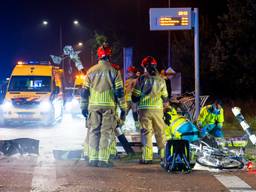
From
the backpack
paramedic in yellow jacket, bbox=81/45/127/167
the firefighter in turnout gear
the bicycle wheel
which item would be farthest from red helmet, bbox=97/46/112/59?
the bicycle wheel

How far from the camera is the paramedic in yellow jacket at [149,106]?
10.3 metres

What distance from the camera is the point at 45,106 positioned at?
19938 mm

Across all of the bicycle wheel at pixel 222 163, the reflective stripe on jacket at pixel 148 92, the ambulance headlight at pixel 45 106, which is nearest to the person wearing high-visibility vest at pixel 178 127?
the reflective stripe on jacket at pixel 148 92

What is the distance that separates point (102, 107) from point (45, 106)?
10.3 meters

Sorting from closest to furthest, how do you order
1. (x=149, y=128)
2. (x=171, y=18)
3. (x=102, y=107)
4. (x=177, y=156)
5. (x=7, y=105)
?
(x=177, y=156) < (x=102, y=107) < (x=149, y=128) < (x=171, y=18) < (x=7, y=105)

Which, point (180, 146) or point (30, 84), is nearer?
point (180, 146)

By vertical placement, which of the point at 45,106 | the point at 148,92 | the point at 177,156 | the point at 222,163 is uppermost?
the point at 148,92

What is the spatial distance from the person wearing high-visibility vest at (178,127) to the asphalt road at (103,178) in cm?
76

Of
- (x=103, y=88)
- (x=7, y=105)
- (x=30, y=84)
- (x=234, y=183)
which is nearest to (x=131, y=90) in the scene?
(x=103, y=88)

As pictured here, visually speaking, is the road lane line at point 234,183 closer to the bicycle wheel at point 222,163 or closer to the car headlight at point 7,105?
the bicycle wheel at point 222,163

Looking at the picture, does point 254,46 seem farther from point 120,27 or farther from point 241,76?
point 120,27

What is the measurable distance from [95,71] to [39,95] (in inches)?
412

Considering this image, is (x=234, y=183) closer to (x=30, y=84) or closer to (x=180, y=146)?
(x=180, y=146)

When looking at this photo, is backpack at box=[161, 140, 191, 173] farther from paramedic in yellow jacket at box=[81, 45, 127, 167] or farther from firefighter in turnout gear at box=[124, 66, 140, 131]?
firefighter in turnout gear at box=[124, 66, 140, 131]
